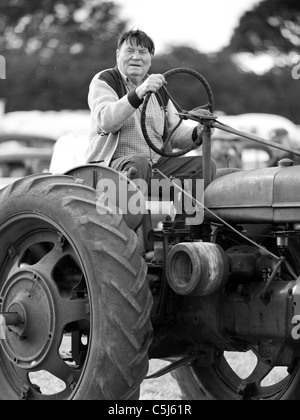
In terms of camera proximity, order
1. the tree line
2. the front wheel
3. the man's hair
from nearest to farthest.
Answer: the front wheel < the man's hair < the tree line

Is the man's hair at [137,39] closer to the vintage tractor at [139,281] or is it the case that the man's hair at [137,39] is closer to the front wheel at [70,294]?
the vintage tractor at [139,281]

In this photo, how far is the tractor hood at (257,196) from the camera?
160 inches

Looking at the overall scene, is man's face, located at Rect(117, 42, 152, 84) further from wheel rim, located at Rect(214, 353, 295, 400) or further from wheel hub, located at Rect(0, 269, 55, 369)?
wheel rim, located at Rect(214, 353, 295, 400)

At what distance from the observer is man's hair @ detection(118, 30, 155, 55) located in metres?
4.89

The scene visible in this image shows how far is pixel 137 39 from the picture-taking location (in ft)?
16.1

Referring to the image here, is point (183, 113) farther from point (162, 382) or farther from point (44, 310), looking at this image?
point (162, 382)

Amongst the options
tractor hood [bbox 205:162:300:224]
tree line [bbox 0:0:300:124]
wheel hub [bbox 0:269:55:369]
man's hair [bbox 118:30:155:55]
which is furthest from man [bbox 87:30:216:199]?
tree line [bbox 0:0:300:124]

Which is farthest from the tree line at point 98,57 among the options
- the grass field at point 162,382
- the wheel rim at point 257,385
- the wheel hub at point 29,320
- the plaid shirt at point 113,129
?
the wheel hub at point 29,320

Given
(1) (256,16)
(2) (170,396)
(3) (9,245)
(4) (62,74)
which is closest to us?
(3) (9,245)

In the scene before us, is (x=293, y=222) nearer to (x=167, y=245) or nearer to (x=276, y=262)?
(x=276, y=262)

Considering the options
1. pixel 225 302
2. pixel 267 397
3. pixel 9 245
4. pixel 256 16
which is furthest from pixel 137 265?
pixel 256 16

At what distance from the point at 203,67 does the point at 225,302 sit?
41.4 meters

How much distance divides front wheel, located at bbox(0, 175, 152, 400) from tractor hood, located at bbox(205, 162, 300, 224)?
0.59m

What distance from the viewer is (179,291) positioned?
406 cm
